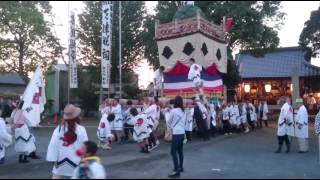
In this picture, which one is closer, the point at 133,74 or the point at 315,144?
the point at 315,144

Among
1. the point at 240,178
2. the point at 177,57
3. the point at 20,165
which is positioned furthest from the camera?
the point at 177,57

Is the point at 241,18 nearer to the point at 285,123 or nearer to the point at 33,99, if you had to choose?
the point at 285,123

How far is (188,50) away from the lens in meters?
19.7

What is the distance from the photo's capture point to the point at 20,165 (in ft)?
37.2

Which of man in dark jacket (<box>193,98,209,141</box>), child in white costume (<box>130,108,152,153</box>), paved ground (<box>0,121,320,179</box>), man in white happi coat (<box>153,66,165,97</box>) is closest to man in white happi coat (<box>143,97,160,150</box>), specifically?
child in white costume (<box>130,108,152,153</box>)

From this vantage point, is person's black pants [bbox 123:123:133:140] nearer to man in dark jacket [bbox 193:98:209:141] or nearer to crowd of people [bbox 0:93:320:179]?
crowd of people [bbox 0:93:320:179]

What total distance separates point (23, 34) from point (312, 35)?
2062 centimetres

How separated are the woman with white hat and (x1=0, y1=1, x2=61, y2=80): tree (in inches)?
953

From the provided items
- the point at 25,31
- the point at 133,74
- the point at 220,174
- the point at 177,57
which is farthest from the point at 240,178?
the point at 133,74

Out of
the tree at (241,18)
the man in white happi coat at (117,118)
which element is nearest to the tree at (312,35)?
the tree at (241,18)

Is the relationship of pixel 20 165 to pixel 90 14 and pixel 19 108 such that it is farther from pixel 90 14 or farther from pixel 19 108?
pixel 90 14

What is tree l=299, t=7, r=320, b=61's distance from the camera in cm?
3120

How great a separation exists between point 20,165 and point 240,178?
570 cm

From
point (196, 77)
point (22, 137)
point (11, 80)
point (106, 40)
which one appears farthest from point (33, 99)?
point (11, 80)
